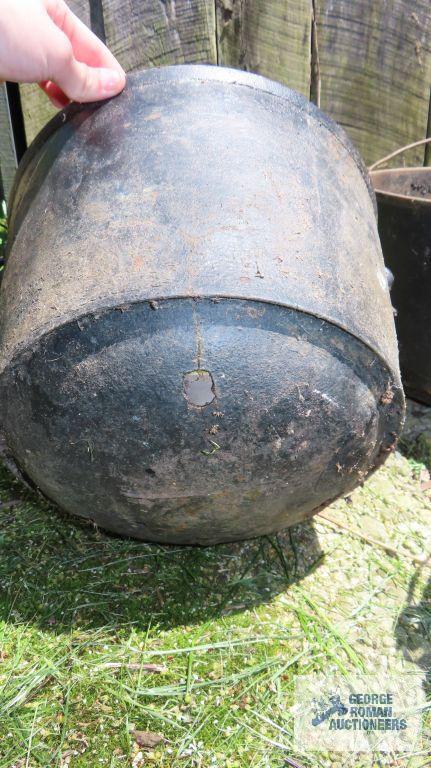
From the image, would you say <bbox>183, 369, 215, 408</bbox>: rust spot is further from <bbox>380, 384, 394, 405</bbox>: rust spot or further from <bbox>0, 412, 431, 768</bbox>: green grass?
<bbox>0, 412, 431, 768</bbox>: green grass

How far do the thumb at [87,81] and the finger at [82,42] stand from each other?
0.03 meters

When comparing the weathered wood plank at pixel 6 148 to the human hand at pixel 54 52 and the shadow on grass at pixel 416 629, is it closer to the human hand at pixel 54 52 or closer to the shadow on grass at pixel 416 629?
the human hand at pixel 54 52

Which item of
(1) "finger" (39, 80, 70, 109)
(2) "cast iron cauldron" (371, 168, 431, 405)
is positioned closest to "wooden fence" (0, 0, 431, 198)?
(2) "cast iron cauldron" (371, 168, 431, 405)

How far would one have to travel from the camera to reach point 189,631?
6.60 ft

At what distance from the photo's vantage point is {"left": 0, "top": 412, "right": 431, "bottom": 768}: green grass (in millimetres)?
1749

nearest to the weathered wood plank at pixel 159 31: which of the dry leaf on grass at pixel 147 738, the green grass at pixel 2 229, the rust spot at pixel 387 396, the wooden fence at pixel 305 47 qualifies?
the wooden fence at pixel 305 47

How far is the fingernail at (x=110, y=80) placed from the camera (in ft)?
5.83

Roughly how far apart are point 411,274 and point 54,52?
165 cm

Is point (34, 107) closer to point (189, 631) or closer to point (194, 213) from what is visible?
point (194, 213)

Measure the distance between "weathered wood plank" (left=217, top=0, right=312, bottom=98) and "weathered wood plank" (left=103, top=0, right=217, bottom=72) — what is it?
7 cm

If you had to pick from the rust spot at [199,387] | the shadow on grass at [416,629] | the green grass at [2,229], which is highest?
the rust spot at [199,387]

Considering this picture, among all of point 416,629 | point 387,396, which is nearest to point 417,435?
point 416,629

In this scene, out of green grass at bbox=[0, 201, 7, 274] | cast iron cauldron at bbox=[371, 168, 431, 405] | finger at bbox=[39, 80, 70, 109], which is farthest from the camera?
green grass at bbox=[0, 201, 7, 274]

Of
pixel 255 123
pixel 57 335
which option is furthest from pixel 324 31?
pixel 57 335
